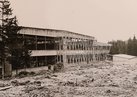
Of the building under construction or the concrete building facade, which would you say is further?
the concrete building facade

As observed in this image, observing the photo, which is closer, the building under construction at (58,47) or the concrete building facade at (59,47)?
the building under construction at (58,47)

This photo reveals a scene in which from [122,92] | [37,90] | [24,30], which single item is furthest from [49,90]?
[24,30]

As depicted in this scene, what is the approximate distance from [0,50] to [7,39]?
190cm

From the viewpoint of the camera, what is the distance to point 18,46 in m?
39.6

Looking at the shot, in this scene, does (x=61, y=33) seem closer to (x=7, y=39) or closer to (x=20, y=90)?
(x=7, y=39)

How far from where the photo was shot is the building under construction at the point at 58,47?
50534mm

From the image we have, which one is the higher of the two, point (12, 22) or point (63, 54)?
point (12, 22)

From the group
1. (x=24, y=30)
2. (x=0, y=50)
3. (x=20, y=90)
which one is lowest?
(x=20, y=90)

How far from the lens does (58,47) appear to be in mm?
61750

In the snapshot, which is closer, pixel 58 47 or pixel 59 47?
pixel 59 47

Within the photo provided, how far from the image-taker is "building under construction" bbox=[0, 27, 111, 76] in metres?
50.5

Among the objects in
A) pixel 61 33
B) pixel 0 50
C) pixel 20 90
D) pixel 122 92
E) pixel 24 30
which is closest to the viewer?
pixel 122 92

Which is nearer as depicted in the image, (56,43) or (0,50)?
(0,50)

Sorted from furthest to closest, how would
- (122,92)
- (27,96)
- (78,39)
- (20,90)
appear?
(78,39)
(20,90)
(122,92)
(27,96)
